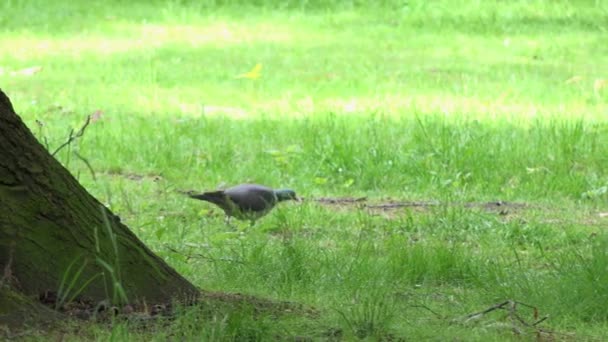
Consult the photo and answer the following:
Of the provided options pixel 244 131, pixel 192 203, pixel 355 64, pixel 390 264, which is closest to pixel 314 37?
pixel 355 64

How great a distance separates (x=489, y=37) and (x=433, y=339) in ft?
34.0

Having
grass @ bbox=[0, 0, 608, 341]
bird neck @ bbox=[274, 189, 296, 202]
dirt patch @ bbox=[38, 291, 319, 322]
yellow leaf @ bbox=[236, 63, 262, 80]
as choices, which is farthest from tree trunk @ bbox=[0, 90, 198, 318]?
yellow leaf @ bbox=[236, 63, 262, 80]

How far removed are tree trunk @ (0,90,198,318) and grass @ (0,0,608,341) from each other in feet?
0.80

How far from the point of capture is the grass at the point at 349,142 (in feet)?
15.8

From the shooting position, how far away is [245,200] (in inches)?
245

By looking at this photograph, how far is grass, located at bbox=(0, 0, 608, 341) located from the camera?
4.82m

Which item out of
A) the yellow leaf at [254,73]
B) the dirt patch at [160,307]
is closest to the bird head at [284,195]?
the dirt patch at [160,307]

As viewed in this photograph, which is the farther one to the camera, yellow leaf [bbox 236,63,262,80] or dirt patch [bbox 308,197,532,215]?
yellow leaf [bbox 236,63,262,80]

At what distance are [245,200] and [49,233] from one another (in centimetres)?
240

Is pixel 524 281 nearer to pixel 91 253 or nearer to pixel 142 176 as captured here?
pixel 91 253

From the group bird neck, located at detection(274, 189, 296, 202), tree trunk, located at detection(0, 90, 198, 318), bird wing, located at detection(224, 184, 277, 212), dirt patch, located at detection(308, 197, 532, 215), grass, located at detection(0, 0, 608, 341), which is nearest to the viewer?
tree trunk, located at detection(0, 90, 198, 318)

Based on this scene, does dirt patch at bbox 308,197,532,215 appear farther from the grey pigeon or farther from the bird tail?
the bird tail

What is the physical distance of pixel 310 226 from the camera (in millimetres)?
6645

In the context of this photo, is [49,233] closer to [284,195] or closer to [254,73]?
[284,195]
